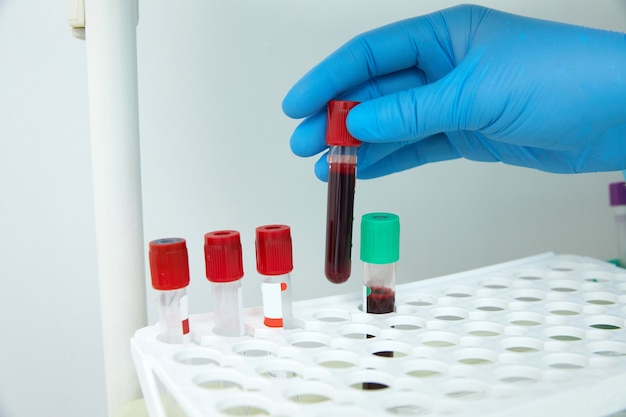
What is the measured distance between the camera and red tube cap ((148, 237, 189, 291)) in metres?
0.61

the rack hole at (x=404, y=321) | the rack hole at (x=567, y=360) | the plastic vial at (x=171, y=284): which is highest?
the plastic vial at (x=171, y=284)

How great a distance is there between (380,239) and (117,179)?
30 cm

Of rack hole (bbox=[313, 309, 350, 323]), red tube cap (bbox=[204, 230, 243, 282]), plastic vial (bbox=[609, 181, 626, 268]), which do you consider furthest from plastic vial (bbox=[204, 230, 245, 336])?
plastic vial (bbox=[609, 181, 626, 268])

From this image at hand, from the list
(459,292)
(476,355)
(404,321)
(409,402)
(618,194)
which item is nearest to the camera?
(409,402)

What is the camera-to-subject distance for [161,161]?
108 centimetres

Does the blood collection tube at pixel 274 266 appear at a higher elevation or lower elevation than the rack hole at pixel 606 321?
higher

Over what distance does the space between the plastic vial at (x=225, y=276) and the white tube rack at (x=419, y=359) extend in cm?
2

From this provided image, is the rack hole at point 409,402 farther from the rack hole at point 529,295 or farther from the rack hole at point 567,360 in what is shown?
the rack hole at point 529,295

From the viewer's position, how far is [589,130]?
0.76m

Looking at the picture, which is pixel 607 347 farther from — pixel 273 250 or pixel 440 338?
pixel 273 250

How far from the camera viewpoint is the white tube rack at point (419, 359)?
0.50m

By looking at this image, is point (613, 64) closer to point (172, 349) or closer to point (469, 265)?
point (172, 349)

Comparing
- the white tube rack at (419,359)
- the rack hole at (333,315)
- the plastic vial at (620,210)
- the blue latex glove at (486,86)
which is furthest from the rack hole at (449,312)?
the plastic vial at (620,210)

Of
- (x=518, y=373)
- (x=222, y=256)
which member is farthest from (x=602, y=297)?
(x=222, y=256)
